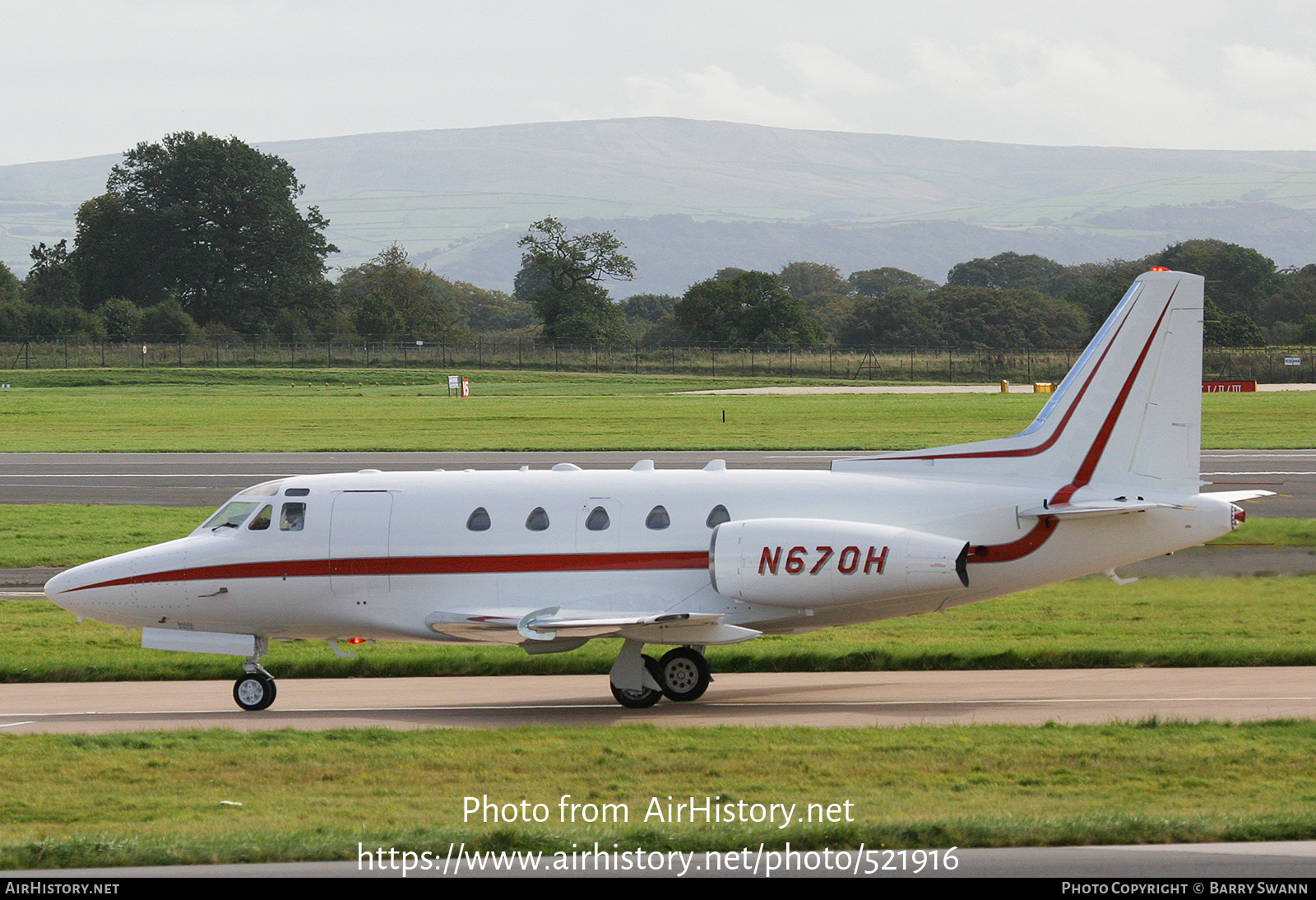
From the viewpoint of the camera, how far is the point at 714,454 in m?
49.7

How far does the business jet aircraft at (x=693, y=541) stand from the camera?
16484 millimetres

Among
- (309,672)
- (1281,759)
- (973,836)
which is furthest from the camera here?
(309,672)

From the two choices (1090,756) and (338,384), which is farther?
(338,384)

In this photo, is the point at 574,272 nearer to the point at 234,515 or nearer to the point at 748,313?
the point at 748,313

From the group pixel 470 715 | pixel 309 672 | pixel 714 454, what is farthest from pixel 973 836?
pixel 714 454

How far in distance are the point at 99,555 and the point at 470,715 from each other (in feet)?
53.3

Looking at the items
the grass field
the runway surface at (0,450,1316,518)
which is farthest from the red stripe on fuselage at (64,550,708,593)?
the grass field

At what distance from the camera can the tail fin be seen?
1714cm

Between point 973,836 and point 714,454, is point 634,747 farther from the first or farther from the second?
point 714,454

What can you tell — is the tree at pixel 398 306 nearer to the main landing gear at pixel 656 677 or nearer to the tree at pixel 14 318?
the tree at pixel 14 318

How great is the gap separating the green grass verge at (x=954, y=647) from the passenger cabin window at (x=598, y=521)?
142 inches

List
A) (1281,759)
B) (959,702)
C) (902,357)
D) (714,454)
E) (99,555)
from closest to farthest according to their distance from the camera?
(1281,759) < (959,702) < (99,555) < (714,454) < (902,357)

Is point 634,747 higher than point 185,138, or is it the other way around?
point 185,138

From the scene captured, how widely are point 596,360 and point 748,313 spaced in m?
20.2
